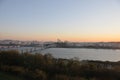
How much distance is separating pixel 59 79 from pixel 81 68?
7.88 feet

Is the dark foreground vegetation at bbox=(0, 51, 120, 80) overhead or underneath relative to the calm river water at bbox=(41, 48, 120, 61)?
overhead

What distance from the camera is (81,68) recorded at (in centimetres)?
956

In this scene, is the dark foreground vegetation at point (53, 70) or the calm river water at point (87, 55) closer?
the dark foreground vegetation at point (53, 70)

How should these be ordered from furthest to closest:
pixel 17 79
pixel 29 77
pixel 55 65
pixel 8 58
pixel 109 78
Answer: pixel 8 58
pixel 55 65
pixel 109 78
pixel 29 77
pixel 17 79

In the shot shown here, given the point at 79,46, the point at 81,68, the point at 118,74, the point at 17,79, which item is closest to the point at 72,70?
the point at 81,68

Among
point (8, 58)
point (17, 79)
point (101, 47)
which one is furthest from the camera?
point (101, 47)

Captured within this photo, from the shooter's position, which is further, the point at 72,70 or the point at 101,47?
the point at 101,47

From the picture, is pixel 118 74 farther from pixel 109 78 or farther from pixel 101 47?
pixel 101 47

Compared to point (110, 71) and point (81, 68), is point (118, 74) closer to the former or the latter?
point (110, 71)

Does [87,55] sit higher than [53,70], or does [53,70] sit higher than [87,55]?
[53,70]

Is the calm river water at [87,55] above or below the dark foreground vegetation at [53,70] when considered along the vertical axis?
below

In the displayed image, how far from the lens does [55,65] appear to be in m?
9.96

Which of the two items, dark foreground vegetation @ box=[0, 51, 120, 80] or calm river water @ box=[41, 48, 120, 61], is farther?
calm river water @ box=[41, 48, 120, 61]

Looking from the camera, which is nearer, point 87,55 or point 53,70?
point 53,70
